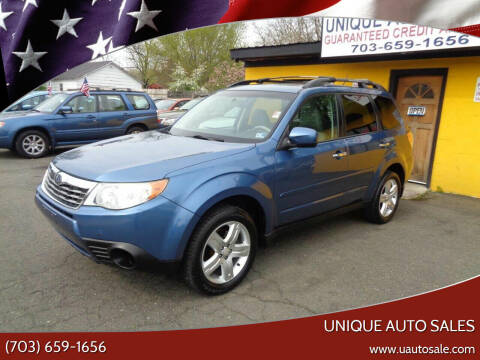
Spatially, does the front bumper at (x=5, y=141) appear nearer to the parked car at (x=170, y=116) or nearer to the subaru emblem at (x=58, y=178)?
the parked car at (x=170, y=116)

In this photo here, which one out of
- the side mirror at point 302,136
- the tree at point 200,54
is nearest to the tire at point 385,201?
the side mirror at point 302,136

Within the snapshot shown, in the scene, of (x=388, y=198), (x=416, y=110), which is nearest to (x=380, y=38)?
(x=416, y=110)

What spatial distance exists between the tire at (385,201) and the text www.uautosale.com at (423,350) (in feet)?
8.54

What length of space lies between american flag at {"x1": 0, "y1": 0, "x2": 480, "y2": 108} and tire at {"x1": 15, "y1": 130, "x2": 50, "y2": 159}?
359 inches

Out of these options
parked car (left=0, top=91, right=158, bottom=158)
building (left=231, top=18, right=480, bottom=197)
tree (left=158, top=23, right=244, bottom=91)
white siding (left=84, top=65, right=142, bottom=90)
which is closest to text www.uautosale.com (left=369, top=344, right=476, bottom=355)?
building (left=231, top=18, right=480, bottom=197)

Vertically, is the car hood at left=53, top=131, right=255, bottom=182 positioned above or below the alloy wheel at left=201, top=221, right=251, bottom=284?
above

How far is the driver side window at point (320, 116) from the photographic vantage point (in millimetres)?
3828

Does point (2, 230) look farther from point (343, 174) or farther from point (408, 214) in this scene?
point (408, 214)

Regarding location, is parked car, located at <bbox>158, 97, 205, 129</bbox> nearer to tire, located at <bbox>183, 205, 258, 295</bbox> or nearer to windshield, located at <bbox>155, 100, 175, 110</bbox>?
windshield, located at <bbox>155, 100, 175, 110</bbox>

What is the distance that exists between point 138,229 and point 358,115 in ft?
10.1

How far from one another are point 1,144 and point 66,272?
23.3ft

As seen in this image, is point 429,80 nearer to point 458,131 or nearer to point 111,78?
point 458,131

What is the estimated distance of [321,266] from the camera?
12.6ft

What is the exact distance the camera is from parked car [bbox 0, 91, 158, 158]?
918cm
